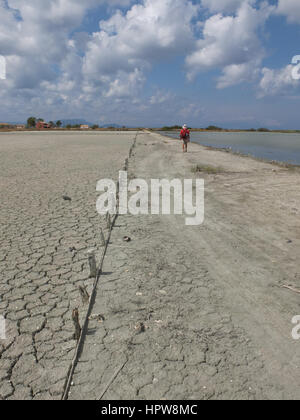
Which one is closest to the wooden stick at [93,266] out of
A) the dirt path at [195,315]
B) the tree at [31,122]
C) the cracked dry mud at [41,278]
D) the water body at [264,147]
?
the cracked dry mud at [41,278]

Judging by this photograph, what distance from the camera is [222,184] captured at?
1184cm

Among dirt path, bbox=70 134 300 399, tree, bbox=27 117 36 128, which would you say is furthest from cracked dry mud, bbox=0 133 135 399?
tree, bbox=27 117 36 128

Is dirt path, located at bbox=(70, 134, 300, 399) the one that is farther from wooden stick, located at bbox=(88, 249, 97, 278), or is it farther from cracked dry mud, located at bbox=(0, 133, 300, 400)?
wooden stick, located at bbox=(88, 249, 97, 278)

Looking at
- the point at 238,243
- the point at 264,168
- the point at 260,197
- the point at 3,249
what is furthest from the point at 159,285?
the point at 264,168

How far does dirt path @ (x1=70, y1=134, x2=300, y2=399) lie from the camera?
2.71m

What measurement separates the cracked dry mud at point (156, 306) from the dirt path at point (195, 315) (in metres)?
0.01

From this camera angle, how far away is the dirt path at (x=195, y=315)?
2713 mm

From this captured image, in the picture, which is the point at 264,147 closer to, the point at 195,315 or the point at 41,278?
the point at 195,315

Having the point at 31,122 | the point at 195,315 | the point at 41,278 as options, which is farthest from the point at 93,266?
the point at 31,122

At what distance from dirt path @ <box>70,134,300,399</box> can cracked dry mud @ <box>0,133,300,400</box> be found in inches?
0.5

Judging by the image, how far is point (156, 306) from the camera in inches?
150

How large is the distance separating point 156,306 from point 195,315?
55 cm
